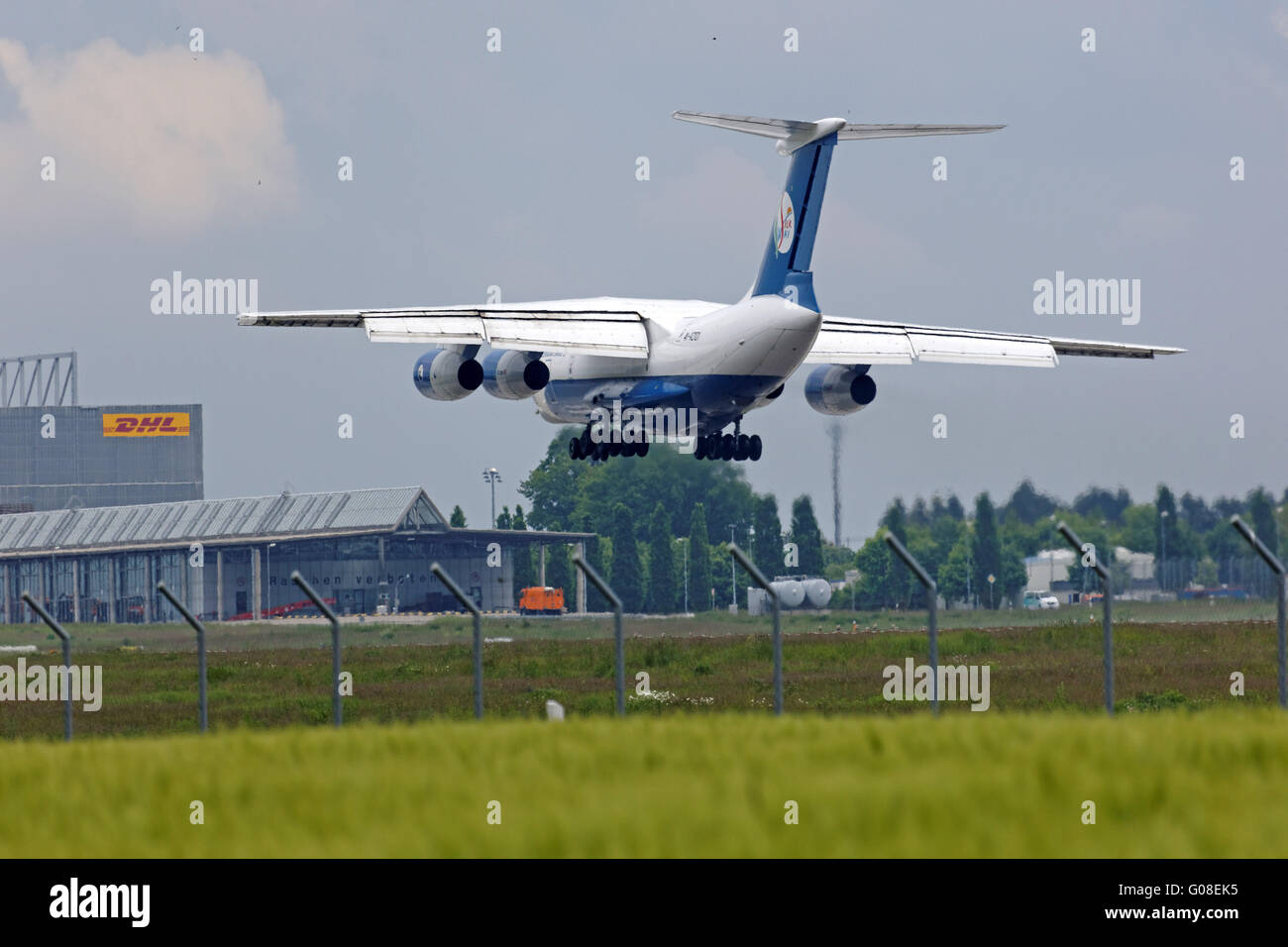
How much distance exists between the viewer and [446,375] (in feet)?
159

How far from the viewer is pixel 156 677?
39.7 m

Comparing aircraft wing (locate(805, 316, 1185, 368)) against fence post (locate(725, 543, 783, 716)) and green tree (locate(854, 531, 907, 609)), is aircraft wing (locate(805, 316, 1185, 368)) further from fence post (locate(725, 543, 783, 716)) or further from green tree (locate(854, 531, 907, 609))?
fence post (locate(725, 543, 783, 716))

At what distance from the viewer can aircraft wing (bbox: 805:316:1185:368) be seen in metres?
52.3

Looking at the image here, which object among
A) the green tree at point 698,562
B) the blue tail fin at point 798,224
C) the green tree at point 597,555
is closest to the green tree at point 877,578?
the green tree at point 698,562

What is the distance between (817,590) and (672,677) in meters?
29.0

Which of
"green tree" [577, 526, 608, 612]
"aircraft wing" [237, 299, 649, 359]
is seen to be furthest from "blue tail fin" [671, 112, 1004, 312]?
"green tree" [577, 526, 608, 612]

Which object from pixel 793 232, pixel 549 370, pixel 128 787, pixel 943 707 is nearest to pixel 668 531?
pixel 549 370

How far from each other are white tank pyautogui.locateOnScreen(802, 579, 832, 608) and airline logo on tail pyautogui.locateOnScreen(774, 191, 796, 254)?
17.0 m

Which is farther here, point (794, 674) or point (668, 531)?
point (668, 531)

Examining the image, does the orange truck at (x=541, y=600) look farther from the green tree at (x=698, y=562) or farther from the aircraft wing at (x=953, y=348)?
the aircraft wing at (x=953, y=348)

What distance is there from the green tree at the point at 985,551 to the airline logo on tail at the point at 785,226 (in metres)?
8.26

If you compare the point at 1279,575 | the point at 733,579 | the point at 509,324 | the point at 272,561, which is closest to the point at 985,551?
the point at 509,324
